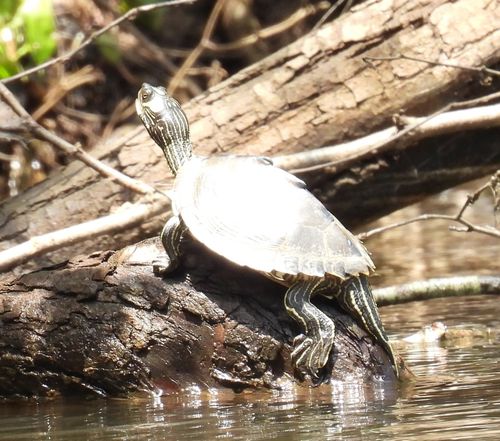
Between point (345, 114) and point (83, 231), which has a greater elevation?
point (345, 114)

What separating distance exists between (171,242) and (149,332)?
0.95 feet

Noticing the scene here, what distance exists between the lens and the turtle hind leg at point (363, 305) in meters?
3.28

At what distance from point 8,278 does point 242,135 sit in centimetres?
137

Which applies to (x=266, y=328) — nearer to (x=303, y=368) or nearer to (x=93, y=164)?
(x=303, y=368)

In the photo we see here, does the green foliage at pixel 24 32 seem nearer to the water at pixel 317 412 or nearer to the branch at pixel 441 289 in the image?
the branch at pixel 441 289

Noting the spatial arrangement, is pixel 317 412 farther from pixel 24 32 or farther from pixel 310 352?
pixel 24 32

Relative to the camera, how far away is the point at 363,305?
129 inches

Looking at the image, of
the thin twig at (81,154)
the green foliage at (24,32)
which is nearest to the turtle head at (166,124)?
the thin twig at (81,154)

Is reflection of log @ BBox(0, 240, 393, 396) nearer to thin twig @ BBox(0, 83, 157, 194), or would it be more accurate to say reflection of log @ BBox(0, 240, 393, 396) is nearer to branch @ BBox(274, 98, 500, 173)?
thin twig @ BBox(0, 83, 157, 194)

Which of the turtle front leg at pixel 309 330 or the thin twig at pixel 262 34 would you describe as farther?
the thin twig at pixel 262 34

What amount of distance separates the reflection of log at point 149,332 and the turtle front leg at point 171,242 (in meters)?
0.05

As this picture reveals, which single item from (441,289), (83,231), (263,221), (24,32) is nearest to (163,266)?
(263,221)

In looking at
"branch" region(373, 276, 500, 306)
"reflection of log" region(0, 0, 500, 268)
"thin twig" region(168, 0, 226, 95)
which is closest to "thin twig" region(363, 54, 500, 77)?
"reflection of log" region(0, 0, 500, 268)

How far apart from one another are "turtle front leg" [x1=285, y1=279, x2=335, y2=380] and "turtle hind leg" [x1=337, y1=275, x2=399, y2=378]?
3.8 inches
